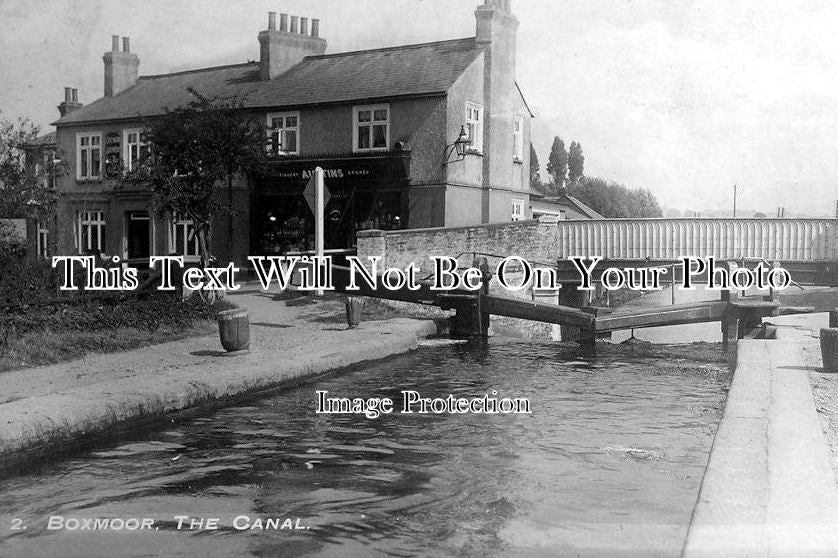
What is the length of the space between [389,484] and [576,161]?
4.36 metres

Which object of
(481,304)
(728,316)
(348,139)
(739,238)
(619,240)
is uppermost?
(348,139)

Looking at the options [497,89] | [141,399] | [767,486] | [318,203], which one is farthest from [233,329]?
[497,89]

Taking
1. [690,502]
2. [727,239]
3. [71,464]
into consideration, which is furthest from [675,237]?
[71,464]

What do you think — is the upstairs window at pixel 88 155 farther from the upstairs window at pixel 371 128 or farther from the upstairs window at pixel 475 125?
the upstairs window at pixel 475 125

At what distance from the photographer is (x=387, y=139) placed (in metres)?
20.1

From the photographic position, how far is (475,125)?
66.3 feet

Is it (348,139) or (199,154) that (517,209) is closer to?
(348,139)

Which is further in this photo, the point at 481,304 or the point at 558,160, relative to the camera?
the point at 481,304

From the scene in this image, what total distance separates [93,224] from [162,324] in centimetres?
1039

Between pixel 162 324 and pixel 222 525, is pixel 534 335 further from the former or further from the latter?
pixel 222 525

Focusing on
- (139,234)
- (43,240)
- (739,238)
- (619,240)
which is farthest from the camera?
(139,234)

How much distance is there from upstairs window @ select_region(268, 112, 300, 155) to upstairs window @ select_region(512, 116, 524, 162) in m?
5.41

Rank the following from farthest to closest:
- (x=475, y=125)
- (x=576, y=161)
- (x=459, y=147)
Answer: (x=475, y=125), (x=459, y=147), (x=576, y=161)

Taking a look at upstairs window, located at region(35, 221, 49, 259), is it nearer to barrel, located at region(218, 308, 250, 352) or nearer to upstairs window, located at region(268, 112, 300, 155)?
upstairs window, located at region(268, 112, 300, 155)
